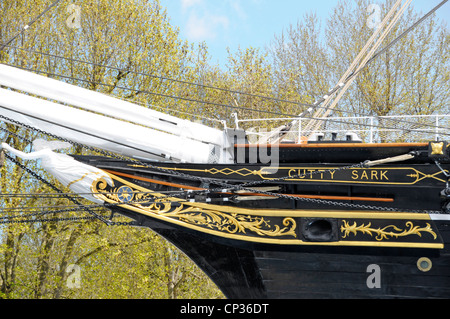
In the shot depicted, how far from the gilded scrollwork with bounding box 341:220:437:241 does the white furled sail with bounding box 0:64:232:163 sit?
180 centimetres

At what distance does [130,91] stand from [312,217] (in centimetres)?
880

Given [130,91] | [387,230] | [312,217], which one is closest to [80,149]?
[130,91]

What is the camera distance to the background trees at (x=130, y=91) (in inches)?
540

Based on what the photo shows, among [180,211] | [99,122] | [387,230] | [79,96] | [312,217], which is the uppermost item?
[79,96]

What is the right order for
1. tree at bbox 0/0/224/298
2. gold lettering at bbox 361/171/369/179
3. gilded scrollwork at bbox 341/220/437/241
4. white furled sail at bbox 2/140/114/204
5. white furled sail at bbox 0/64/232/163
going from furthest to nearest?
tree at bbox 0/0/224/298
white furled sail at bbox 0/64/232/163
white furled sail at bbox 2/140/114/204
gold lettering at bbox 361/171/369/179
gilded scrollwork at bbox 341/220/437/241

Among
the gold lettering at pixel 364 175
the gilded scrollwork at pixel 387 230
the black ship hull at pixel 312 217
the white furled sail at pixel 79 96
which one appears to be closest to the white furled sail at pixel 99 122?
the white furled sail at pixel 79 96

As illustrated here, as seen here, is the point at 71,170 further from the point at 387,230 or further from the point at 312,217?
the point at 387,230

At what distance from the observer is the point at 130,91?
14641 millimetres

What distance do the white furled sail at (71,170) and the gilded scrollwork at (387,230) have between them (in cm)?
268

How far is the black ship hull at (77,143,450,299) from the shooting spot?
6.58 meters

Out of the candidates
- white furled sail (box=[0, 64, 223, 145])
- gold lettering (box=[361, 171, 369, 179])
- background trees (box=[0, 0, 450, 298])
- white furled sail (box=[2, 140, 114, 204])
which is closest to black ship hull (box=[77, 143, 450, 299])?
gold lettering (box=[361, 171, 369, 179])

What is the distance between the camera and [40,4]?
14500 millimetres

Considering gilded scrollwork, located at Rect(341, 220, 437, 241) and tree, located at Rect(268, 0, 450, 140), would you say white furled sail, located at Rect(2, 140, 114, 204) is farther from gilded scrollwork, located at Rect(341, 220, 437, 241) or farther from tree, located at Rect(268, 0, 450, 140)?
tree, located at Rect(268, 0, 450, 140)

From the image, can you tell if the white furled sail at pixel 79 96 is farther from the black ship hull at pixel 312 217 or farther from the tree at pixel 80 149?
the tree at pixel 80 149
